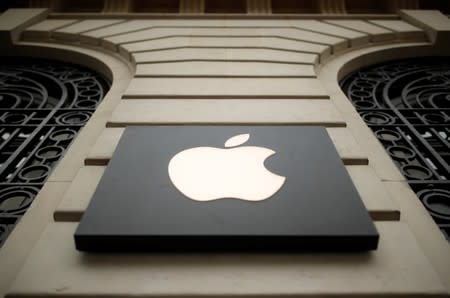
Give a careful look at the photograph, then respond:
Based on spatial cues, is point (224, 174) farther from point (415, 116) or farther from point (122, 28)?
point (122, 28)

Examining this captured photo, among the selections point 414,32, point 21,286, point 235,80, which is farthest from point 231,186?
point 414,32

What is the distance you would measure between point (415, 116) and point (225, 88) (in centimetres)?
235

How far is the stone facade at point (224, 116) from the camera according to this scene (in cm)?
205

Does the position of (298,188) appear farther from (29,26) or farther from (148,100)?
(29,26)

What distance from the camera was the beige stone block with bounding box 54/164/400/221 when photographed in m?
2.55

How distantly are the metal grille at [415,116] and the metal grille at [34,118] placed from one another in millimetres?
3330

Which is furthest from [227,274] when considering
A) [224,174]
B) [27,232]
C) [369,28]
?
[369,28]

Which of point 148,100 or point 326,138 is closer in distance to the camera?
point 326,138

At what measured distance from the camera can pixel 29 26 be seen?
22.1ft

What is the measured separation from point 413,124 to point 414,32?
3023 mm

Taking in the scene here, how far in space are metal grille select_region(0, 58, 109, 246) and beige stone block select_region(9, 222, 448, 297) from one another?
0.94 m

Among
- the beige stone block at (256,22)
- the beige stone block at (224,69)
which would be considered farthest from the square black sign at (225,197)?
the beige stone block at (256,22)

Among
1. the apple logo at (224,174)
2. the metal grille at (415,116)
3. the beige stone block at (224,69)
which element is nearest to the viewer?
the apple logo at (224,174)

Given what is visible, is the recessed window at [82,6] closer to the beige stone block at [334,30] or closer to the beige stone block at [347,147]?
the beige stone block at [334,30]
